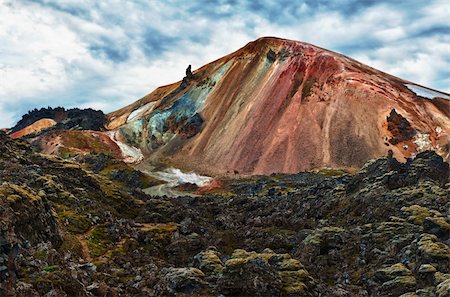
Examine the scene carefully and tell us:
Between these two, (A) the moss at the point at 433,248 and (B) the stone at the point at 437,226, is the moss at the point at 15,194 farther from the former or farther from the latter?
(B) the stone at the point at 437,226

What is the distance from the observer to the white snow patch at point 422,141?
127 m

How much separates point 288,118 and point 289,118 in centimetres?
33

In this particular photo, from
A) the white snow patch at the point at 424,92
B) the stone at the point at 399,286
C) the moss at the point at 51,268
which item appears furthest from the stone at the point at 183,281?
the white snow patch at the point at 424,92

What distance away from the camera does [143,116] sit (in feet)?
647

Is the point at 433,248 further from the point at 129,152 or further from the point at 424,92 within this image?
the point at 129,152

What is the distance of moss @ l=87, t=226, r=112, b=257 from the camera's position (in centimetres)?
4067

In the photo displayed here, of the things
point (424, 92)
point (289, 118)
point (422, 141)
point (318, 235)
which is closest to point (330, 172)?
point (422, 141)

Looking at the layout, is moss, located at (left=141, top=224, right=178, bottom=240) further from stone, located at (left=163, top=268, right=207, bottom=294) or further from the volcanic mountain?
the volcanic mountain

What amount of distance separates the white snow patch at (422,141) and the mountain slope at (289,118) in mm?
260

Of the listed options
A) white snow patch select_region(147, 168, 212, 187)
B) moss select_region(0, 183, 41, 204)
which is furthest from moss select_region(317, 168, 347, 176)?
moss select_region(0, 183, 41, 204)

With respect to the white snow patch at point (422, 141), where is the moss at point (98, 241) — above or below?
below

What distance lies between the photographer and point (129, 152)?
566 feet

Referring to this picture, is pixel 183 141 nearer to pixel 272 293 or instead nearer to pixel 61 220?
pixel 61 220

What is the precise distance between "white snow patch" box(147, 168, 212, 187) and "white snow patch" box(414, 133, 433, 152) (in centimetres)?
5933
